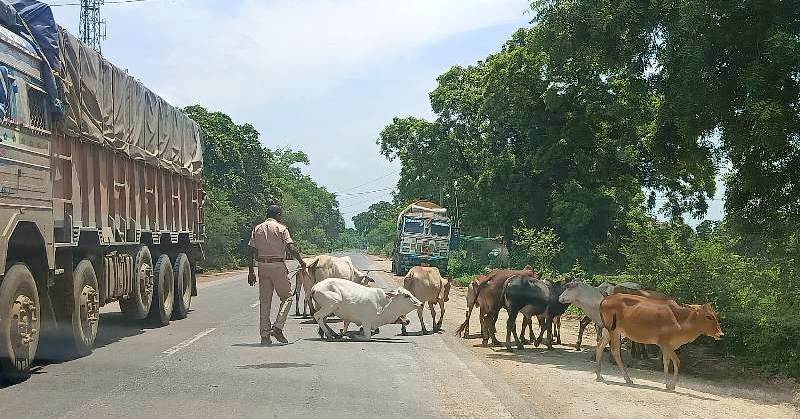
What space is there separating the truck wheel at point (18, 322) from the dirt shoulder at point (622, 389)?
536cm

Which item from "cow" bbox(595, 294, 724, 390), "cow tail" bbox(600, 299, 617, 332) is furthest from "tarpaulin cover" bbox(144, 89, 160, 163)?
"cow" bbox(595, 294, 724, 390)

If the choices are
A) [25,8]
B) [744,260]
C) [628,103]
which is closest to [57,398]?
[25,8]

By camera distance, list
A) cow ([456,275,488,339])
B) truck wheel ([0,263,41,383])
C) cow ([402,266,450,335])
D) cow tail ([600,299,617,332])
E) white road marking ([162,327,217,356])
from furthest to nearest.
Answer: cow ([402,266,450,335]) → cow ([456,275,488,339]) → white road marking ([162,327,217,356]) → cow tail ([600,299,617,332]) → truck wheel ([0,263,41,383])

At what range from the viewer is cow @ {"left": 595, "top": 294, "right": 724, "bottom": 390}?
1003 centimetres

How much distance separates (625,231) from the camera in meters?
27.5

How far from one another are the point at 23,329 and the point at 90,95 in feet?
12.9

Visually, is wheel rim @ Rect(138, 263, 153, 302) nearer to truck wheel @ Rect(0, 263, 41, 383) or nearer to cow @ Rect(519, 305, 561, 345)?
truck wheel @ Rect(0, 263, 41, 383)

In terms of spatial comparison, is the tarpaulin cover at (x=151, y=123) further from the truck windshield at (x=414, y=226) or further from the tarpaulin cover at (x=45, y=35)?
the truck windshield at (x=414, y=226)

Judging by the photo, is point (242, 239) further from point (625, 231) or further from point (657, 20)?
point (657, 20)

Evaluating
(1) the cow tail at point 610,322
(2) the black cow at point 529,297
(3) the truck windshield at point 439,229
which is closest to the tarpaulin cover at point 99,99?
(2) the black cow at point 529,297

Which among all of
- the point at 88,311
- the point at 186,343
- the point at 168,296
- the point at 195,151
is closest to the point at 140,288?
the point at 168,296

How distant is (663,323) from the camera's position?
10.1m

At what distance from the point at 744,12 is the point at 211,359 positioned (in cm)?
838

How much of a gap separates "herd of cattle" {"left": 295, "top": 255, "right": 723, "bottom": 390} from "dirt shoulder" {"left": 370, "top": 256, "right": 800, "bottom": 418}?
1.11 ft
